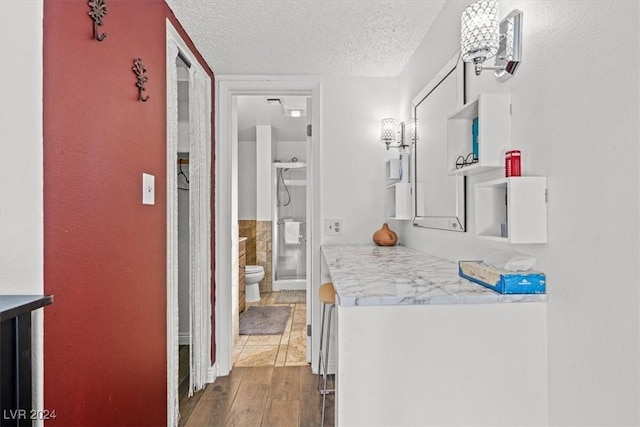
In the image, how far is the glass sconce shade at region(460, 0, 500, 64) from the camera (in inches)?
46.3

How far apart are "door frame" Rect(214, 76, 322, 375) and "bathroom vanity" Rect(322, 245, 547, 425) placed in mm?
1682

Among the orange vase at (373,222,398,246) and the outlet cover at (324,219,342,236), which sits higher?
the outlet cover at (324,219,342,236)

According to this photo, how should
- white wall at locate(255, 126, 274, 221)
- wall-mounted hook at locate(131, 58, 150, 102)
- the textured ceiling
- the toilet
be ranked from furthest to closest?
white wall at locate(255, 126, 274, 221), the toilet, the textured ceiling, wall-mounted hook at locate(131, 58, 150, 102)

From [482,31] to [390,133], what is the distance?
4.71ft

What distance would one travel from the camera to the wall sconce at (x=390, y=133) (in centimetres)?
261

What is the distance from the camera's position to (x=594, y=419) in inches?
36.5

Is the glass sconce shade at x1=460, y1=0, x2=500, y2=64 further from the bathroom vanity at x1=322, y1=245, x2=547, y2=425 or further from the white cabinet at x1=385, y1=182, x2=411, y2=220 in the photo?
the white cabinet at x1=385, y1=182, x2=411, y2=220

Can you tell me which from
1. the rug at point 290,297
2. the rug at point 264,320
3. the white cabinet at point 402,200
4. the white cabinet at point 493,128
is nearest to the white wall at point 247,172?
the rug at point 290,297

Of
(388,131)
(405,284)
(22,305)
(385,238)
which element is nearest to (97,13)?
(22,305)

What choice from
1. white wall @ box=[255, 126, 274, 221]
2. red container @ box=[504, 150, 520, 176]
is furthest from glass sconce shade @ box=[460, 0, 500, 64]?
white wall @ box=[255, 126, 274, 221]

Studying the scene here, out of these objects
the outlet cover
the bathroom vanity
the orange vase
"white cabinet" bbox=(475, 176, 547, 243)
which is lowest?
the bathroom vanity

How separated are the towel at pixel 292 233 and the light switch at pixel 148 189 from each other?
3.94 metres

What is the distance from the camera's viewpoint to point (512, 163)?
3.90 ft

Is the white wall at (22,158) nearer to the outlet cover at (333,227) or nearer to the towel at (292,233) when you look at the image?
the outlet cover at (333,227)
